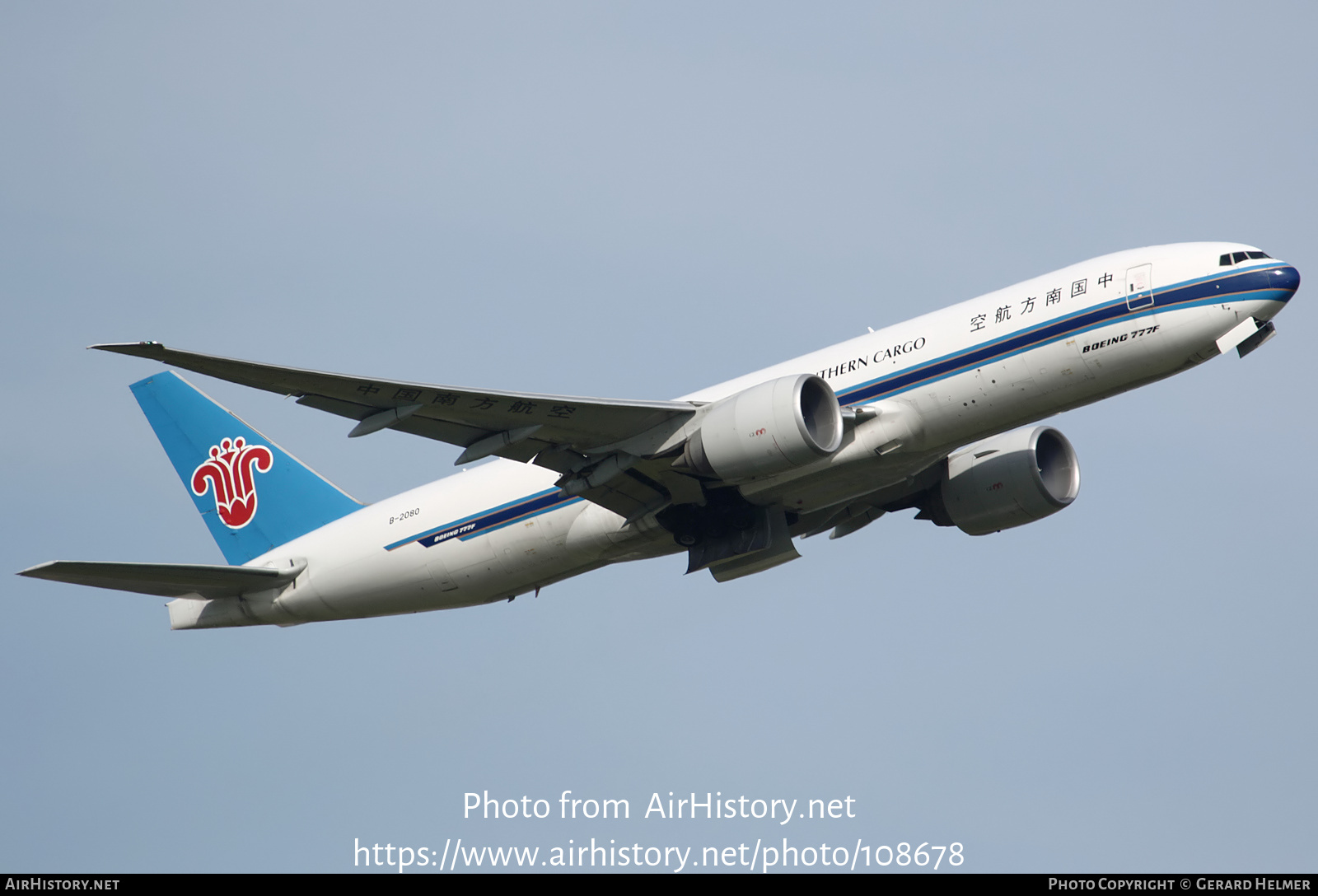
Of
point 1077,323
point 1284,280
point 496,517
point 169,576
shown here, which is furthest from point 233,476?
point 1284,280

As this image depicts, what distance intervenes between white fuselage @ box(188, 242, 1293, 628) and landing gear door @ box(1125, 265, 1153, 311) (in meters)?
0.02

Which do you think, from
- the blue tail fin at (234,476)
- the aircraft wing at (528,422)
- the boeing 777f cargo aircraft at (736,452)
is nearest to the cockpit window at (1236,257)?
the boeing 777f cargo aircraft at (736,452)

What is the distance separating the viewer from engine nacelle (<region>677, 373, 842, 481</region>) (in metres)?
26.6

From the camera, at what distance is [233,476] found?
1427 inches

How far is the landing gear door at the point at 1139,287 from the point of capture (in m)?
26.8

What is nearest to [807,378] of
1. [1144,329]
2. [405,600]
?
[1144,329]

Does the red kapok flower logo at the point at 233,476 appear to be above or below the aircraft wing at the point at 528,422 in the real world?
above

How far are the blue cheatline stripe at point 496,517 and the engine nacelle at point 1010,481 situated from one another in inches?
350

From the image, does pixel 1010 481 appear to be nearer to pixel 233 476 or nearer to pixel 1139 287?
pixel 1139 287

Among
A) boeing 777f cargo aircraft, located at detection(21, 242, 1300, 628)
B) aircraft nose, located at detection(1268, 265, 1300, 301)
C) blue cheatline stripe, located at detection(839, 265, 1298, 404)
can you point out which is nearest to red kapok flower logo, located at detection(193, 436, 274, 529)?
boeing 777f cargo aircraft, located at detection(21, 242, 1300, 628)

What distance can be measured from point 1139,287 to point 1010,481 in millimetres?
6941

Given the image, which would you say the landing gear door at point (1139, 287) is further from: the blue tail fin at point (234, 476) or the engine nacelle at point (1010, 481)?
the blue tail fin at point (234, 476)

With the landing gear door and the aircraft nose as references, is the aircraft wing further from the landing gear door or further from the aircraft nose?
the aircraft nose

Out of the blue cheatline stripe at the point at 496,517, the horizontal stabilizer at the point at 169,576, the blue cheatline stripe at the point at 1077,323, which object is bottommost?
the horizontal stabilizer at the point at 169,576
